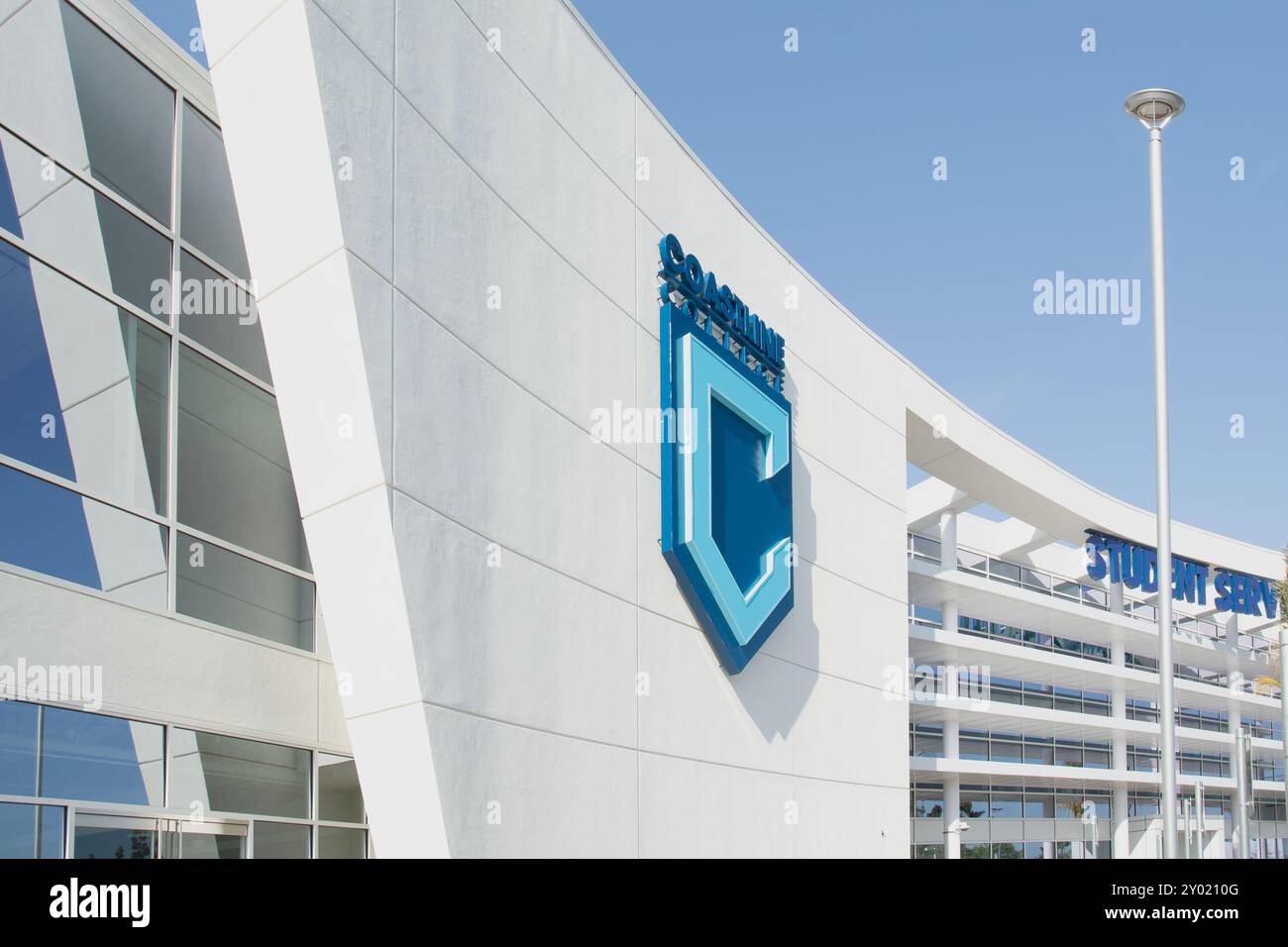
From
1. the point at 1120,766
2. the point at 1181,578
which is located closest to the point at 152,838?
the point at 1181,578

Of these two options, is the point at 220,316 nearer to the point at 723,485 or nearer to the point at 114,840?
the point at 114,840

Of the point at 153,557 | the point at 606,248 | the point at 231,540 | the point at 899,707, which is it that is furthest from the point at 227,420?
the point at 899,707

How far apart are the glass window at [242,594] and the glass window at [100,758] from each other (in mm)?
1327

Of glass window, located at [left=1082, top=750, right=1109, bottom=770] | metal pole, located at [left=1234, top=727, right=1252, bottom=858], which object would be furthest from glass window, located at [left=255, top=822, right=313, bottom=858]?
glass window, located at [left=1082, top=750, right=1109, bottom=770]

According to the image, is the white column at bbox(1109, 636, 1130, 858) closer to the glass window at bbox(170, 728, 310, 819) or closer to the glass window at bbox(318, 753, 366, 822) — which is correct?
the glass window at bbox(318, 753, 366, 822)

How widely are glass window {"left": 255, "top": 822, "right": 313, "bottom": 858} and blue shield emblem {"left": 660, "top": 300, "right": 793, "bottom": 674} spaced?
5183mm

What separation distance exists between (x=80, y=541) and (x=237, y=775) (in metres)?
2.66

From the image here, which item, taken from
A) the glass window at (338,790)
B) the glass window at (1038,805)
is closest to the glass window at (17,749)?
the glass window at (338,790)

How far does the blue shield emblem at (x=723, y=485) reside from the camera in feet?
48.4

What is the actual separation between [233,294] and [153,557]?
3485mm

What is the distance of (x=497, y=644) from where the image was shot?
1099cm

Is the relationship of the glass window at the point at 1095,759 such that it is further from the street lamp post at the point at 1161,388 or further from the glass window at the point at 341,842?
the glass window at the point at 341,842

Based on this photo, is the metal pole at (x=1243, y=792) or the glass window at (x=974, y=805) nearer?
the metal pole at (x=1243, y=792)

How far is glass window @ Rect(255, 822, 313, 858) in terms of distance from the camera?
38.3 ft
